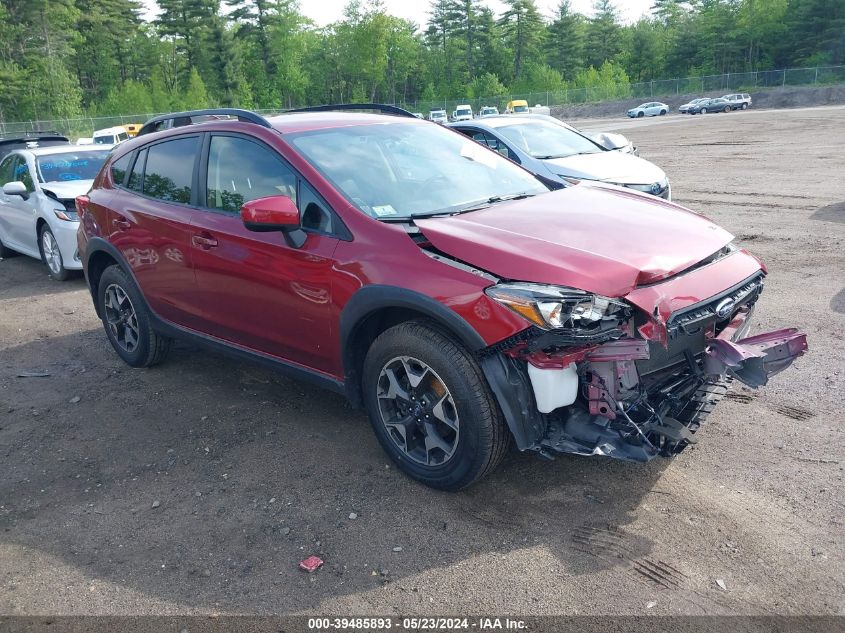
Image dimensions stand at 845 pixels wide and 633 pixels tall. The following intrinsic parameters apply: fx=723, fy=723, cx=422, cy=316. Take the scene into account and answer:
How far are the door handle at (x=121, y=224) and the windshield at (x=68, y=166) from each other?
4770 mm

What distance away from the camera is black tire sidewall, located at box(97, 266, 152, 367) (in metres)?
5.65

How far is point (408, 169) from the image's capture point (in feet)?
14.7

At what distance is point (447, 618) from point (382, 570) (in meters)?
0.43

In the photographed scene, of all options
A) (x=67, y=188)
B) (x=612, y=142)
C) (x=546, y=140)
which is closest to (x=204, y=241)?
(x=67, y=188)

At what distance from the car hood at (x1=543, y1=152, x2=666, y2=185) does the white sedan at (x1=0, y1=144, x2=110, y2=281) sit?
634 centimetres

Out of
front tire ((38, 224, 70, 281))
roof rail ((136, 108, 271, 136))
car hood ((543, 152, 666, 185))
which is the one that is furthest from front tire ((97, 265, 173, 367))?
car hood ((543, 152, 666, 185))

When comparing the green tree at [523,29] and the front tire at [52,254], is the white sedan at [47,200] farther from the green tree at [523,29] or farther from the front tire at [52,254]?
the green tree at [523,29]

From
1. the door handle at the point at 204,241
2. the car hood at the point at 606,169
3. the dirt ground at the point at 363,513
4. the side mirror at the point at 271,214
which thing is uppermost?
the side mirror at the point at 271,214

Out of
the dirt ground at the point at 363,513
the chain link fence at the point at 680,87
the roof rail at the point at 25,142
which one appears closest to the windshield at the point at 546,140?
the dirt ground at the point at 363,513

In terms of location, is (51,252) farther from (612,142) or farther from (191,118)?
(612,142)

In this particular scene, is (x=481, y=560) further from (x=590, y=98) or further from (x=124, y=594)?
(x=590, y=98)

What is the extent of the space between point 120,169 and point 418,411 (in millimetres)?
3717

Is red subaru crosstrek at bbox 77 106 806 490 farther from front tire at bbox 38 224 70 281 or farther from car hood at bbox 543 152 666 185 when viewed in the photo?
car hood at bbox 543 152 666 185

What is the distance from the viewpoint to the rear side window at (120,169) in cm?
586
